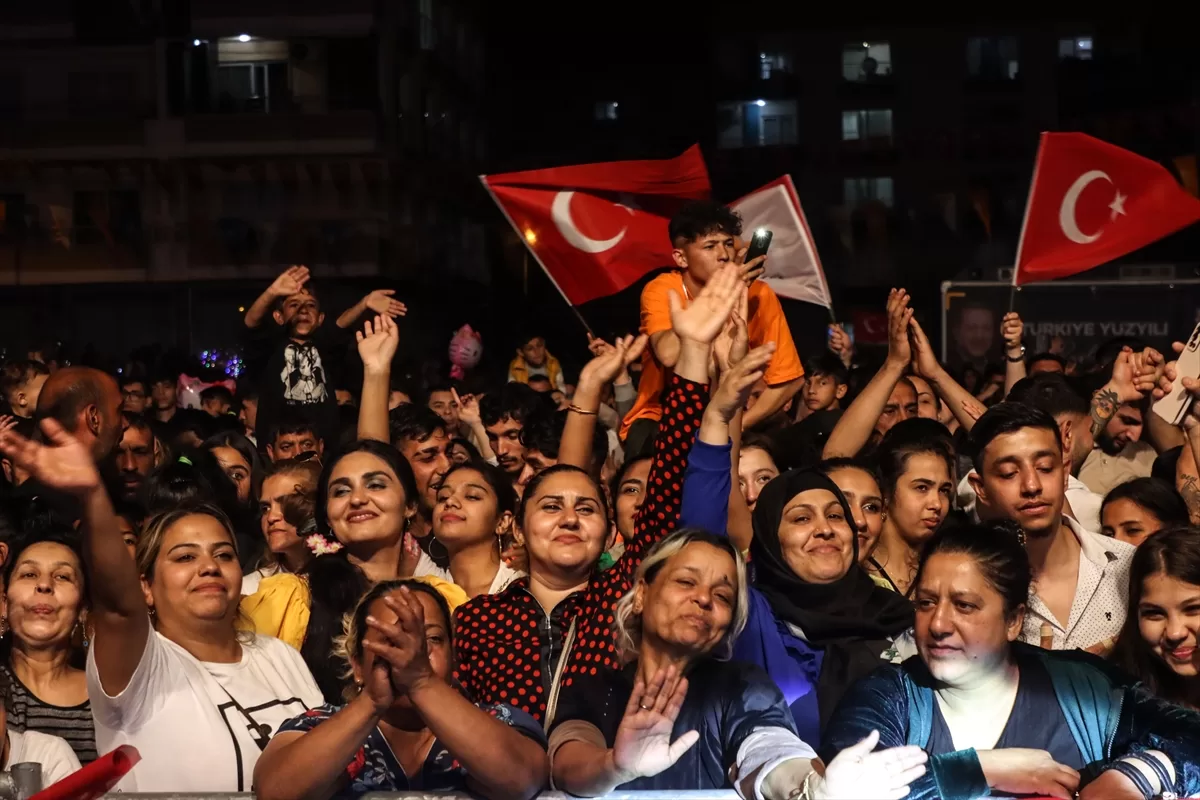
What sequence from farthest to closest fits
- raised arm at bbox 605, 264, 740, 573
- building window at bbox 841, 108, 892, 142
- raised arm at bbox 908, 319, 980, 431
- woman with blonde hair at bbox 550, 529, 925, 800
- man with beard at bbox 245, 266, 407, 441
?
building window at bbox 841, 108, 892, 142, man with beard at bbox 245, 266, 407, 441, raised arm at bbox 908, 319, 980, 431, raised arm at bbox 605, 264, 740, 573, woman with blonde hair at bbox 550, 529, 925, 800

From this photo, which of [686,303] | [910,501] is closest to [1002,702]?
[910,501]

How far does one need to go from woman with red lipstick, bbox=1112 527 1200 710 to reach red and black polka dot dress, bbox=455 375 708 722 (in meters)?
1.19

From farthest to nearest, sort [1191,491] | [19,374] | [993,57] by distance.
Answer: [993,57], [19,374], [1191,491]

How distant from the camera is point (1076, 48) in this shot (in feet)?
115

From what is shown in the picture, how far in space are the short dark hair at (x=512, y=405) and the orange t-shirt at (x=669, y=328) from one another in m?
0.86

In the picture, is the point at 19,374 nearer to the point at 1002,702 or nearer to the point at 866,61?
the point at 1002,702

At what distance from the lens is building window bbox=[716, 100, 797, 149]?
36719mm

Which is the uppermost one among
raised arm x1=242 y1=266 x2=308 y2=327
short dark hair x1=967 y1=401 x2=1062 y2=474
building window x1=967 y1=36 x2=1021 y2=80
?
building window x1=967 y1=36 x2=1021 y2=80

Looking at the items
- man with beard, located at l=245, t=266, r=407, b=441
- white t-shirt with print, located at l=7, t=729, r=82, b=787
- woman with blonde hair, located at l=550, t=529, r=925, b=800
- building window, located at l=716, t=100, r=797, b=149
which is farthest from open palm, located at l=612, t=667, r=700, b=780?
building window, located at l=716, t=100, r=797, b=149

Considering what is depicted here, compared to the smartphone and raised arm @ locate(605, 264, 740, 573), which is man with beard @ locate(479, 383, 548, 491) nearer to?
the smartphone

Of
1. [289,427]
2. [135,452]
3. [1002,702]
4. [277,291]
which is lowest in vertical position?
[1002,702]

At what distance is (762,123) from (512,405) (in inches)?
1173

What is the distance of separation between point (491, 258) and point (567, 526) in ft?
107

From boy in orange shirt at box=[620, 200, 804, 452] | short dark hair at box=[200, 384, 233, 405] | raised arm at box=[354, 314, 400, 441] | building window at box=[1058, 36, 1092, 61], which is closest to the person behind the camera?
boy in orange shirt at box=[620, 200, 804, 452]
